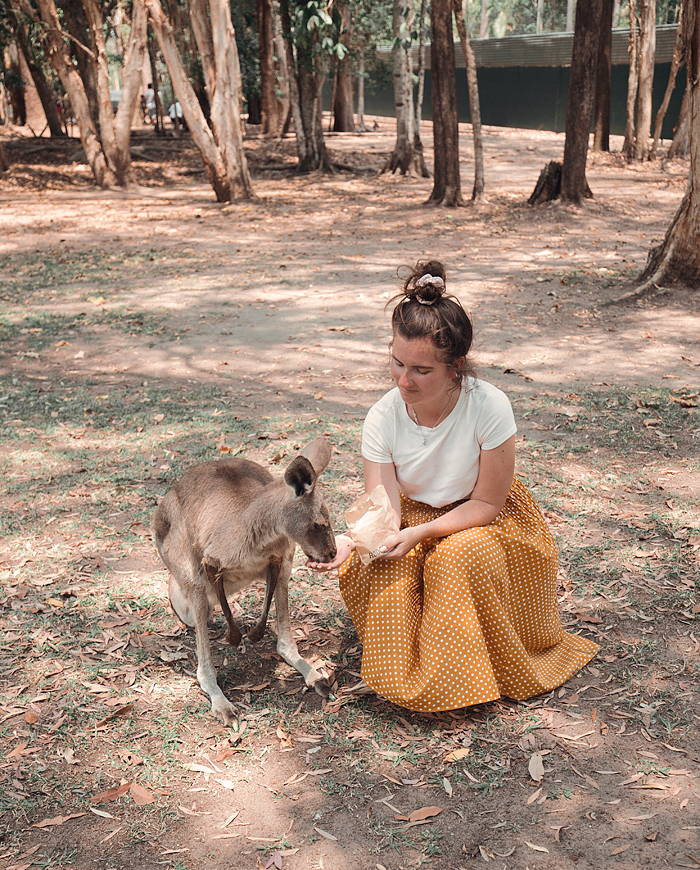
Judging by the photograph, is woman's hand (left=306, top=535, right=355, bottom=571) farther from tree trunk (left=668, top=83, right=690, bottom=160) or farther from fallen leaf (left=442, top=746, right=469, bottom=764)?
tree trunk (left=668, top=83, right=690, bottom=160)

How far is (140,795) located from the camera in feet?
8.77

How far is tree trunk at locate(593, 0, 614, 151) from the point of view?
16.2m

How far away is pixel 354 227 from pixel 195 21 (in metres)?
4.98

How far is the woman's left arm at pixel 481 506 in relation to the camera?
2.90 meters

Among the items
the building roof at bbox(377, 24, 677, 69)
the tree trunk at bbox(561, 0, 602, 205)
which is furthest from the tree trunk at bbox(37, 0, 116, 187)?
the building roof at bbox(377, 24, 677, 69)

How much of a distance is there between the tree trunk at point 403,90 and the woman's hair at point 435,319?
12892 mm

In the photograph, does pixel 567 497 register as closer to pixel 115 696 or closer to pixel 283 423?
pixel 283 423

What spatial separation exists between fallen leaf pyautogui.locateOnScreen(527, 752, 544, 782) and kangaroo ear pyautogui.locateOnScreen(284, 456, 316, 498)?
119 centimetres

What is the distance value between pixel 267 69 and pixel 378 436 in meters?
22.9

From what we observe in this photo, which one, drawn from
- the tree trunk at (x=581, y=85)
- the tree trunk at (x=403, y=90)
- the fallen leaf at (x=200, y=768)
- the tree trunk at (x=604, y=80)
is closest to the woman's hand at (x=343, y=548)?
the fallen leaf at (x=200, y=768)

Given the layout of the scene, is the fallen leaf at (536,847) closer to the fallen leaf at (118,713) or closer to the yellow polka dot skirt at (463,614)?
the yellow polka dot skirt at (463,614)

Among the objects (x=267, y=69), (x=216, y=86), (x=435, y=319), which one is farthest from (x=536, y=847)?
(x=267, y=69)

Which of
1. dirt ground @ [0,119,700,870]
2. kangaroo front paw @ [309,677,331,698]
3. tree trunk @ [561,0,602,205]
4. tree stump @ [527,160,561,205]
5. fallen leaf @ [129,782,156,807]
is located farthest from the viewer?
tree stump @ [527,160,561,205]

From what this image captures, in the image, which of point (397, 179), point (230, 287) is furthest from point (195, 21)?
point (230, 287)
